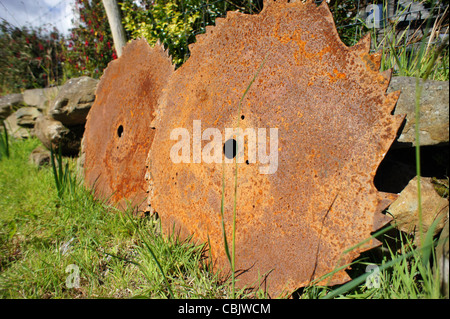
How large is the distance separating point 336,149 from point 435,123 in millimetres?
615

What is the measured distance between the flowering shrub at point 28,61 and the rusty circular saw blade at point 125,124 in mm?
4456

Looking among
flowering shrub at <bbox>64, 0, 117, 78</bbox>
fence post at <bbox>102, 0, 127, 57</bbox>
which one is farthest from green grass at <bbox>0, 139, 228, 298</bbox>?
flowering shrub at <bbox>64, 0, 117, 78</bbox>

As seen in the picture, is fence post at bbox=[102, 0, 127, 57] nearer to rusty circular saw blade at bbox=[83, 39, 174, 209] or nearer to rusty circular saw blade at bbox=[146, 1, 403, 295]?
rusty circular saw blade at bbox=[83, 39, 174, 209]

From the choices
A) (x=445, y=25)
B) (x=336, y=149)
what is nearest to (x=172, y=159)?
(x=336, y=149)

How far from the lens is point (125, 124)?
260cm

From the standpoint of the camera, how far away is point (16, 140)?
491 cm

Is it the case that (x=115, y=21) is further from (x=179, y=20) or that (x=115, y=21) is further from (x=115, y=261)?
(x=115, y=261)

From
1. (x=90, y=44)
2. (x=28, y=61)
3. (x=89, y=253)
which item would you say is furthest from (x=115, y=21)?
(x=28, y=61)

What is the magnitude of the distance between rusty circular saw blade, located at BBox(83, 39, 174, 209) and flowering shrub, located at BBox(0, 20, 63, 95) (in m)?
4.46

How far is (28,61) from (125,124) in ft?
19.6

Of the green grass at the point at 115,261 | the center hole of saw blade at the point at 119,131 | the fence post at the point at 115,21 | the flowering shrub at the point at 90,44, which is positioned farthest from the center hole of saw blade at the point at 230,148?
the flowering shrub at the point at 90,44

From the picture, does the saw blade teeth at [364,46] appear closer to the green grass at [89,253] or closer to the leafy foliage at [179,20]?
the green grass at [89,253]

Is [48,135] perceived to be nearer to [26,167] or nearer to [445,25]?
[26,167]
